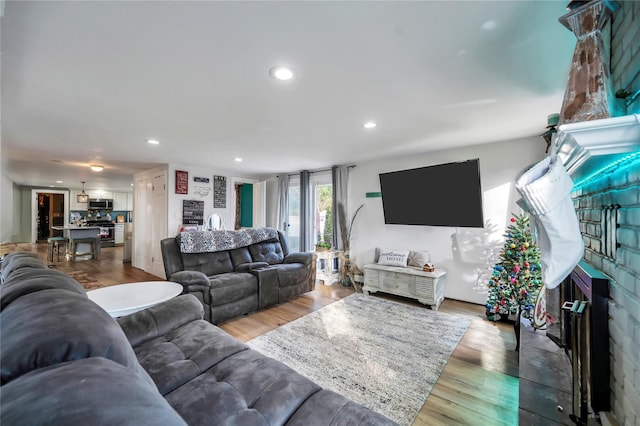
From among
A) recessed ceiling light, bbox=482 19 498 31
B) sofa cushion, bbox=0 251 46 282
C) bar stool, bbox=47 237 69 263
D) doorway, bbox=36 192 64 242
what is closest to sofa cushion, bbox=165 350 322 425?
sofa cushion, bbox=0 251 46 282

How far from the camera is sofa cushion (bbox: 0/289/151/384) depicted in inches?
24.6

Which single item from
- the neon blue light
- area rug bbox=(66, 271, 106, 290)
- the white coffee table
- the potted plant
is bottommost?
area rug bbox=(66, 271, 106, 290)

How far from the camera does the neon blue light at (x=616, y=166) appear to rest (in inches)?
36.9

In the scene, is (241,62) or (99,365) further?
(241,62)

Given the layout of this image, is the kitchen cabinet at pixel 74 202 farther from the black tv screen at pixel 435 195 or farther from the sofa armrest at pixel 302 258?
the black tv screen at pixel 435 195

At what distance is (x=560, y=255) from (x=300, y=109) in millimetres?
2034

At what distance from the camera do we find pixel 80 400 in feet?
1.58

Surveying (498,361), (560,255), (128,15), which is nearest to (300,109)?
(128,15)

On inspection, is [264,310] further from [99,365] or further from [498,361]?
[99,365]

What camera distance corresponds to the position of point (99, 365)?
640 mm

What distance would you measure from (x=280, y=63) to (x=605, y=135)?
5.09ft

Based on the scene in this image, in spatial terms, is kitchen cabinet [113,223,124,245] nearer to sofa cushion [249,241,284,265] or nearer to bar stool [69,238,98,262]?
bar stool [69,238,98,262]

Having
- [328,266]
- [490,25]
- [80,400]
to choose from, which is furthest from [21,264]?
[328,266]

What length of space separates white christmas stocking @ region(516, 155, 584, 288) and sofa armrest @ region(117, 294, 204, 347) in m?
2.10
